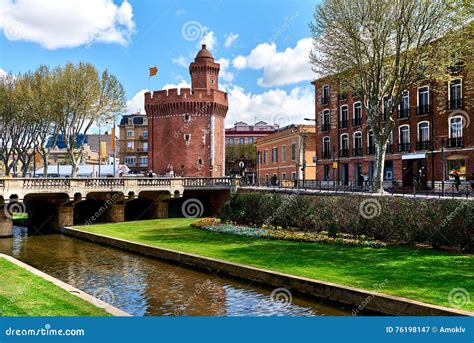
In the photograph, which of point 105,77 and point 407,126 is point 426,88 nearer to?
point 407,126

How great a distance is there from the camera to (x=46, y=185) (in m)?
35.6

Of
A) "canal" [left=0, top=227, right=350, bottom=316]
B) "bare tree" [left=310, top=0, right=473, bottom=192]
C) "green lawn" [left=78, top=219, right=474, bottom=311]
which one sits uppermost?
"bare tree" [left=310, top=0, right=473, bottom=192]

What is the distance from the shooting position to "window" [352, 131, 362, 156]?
5119cm

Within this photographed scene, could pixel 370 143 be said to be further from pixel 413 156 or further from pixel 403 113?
pixel 413 156

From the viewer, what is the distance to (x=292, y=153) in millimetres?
65375

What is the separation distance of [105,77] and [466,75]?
3101 centimetres

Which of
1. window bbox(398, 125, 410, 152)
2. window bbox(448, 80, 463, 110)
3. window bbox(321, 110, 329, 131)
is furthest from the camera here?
window bbox(321, 110, 329, 131)

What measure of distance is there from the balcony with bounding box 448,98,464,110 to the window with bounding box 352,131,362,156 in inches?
455

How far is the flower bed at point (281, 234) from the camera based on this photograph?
22.6m

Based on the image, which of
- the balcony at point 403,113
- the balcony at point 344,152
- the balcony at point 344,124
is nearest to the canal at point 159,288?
the balcony at point 403,113

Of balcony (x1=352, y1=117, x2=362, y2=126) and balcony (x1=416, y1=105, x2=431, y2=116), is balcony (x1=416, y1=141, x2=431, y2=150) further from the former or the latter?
balcony (x1=352, y1=117, x2=362, y2=126)

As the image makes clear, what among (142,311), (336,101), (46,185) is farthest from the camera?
(336,101)

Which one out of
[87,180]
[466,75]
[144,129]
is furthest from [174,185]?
[144,129]

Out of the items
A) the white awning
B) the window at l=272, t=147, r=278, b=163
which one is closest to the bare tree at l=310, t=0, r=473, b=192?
the white awning
